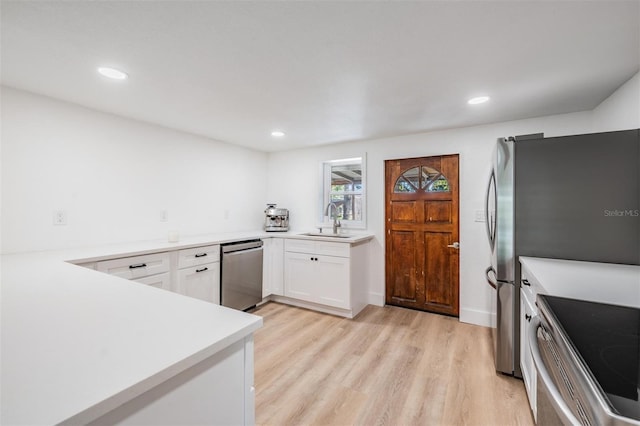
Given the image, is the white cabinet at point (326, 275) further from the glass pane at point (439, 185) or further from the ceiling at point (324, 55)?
the ceiling at point (324, 55)

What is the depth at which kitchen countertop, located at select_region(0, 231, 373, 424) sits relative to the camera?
492 millimetres

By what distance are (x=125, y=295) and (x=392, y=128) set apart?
9.36 feet

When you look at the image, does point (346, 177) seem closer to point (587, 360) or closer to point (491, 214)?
point (491, 214)

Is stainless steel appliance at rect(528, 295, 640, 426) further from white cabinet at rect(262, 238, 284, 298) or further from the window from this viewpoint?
white cabinet at rect(262, 238, 284, 298)

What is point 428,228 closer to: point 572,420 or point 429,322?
Result: point 429,322

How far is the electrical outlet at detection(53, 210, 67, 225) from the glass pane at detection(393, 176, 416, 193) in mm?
3271

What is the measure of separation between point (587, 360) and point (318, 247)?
2723 mm

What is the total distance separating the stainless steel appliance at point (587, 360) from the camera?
60 centimetres

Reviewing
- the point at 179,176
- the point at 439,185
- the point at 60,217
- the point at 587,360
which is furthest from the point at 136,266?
the point at 439,185

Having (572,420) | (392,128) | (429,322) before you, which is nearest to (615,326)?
(572,420)

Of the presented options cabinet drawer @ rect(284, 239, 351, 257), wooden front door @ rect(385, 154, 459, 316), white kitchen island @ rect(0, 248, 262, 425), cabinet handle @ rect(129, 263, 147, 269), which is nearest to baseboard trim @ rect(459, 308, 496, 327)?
wooden front door @ rect(385, 154, 459, 316)

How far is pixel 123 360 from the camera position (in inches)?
24.2

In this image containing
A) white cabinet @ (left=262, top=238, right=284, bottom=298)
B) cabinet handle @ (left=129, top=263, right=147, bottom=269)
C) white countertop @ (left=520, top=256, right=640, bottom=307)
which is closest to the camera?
white countertop @ (left=520, top=256, right=640, bottom=307)

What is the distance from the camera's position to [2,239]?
2059 mm
